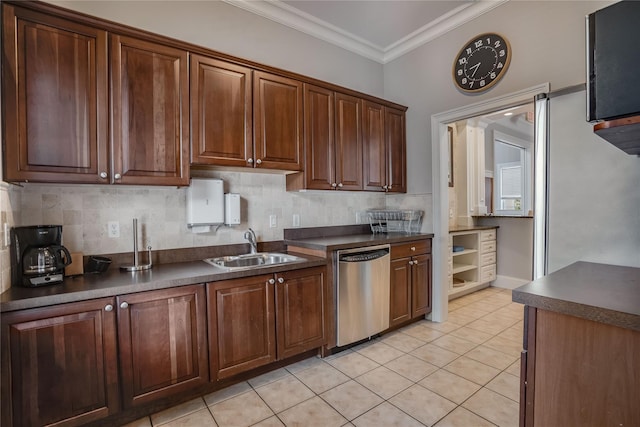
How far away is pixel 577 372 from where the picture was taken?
3.29ft

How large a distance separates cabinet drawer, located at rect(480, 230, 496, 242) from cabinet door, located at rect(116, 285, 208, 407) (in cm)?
403

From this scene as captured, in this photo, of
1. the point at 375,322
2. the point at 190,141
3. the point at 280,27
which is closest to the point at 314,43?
the point at 280,27

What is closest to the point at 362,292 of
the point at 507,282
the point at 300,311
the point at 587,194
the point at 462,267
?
the point at 300,311

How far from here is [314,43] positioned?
10.5 feet

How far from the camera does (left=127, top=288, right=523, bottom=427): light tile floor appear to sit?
1788 mm

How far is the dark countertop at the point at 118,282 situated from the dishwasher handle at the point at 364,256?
1.40ft

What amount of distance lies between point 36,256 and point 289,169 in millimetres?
1698

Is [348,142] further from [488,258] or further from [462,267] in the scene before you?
[488,258]

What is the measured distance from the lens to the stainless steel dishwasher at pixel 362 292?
2.53m

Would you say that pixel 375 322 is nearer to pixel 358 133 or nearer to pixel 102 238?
pixel 358 133

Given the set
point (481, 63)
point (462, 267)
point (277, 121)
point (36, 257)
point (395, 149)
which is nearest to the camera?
point (36, 257)

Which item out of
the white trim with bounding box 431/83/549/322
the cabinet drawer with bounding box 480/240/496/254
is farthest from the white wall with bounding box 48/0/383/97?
the cabinet drawer with bounding box 480/240/496/254

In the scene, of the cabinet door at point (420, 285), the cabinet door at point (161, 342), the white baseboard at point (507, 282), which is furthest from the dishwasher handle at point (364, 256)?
the white baseboard at point (507, 282)

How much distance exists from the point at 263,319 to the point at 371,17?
300cm
